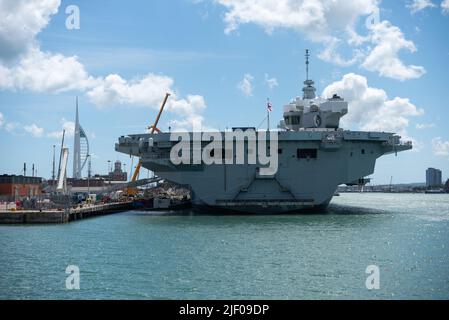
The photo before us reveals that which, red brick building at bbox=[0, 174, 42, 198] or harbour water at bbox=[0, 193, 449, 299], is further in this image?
red brick building at bbox=[0, 174, 42, 198]

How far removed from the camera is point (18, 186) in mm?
59219

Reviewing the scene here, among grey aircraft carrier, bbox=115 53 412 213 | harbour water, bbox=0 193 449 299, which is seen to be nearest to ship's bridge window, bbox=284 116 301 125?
grey aircraft carrier, bbox=115 53 412 213

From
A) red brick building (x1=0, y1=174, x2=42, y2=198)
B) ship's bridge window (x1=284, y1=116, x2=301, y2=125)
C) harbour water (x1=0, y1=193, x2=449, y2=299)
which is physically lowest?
harbour water (x1=0, y1=193, x2=449, y2=299)

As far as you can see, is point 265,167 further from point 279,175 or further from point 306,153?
point 306,153

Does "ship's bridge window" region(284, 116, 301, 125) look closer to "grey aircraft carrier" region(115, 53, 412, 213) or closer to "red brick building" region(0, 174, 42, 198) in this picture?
"grey aircraft carrier" region(115, 53, 412, 213)

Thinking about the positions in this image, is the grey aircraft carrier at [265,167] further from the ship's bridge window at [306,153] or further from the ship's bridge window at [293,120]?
the ship's bridge window at [293,120]

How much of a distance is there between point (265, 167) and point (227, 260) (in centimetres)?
1980

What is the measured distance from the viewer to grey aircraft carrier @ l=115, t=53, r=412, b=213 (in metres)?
40.4

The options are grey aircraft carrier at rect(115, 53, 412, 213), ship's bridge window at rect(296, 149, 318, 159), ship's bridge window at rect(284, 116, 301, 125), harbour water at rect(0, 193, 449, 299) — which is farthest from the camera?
ship's bridge window at rect(284, 116, 301, 125)

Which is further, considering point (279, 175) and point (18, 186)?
point (18, 186)

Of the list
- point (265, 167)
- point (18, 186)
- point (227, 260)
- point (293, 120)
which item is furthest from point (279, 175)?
point (18, 186)
